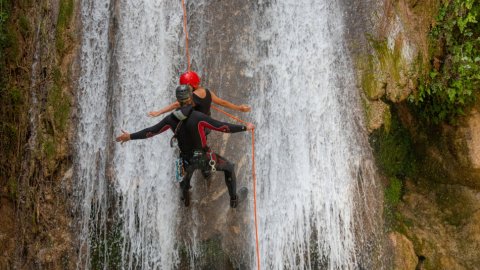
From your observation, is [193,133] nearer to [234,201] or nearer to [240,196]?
[234,201]

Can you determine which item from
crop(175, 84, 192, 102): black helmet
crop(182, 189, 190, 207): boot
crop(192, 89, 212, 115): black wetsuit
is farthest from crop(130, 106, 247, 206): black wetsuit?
crop(182, 189, 190, 207): boot

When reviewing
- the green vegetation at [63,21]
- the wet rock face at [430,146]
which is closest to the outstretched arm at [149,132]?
the green vegetation at [63,21]

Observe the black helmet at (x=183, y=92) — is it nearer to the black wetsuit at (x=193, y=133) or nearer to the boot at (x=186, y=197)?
the black wetsuit at (x=193, y=133)

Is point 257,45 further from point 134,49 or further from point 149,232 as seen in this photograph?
point 149,232

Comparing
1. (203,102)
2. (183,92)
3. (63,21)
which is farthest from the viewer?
(63,21)

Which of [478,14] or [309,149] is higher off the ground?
[478,14]

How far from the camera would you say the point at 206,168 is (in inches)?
201

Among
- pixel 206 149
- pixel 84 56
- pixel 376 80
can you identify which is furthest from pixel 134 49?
pixel 376 80

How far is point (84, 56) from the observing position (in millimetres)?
6555

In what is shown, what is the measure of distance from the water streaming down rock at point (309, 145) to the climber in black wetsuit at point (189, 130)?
119 centimetres

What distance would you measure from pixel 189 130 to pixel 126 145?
68.8 inches

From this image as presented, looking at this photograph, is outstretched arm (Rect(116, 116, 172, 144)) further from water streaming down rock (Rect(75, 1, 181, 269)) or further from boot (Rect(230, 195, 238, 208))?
water streaming down rock (Rect(75, 1, 181, 269))

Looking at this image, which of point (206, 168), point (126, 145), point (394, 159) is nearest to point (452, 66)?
point (394, 159)

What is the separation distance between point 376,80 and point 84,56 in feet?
12.6
